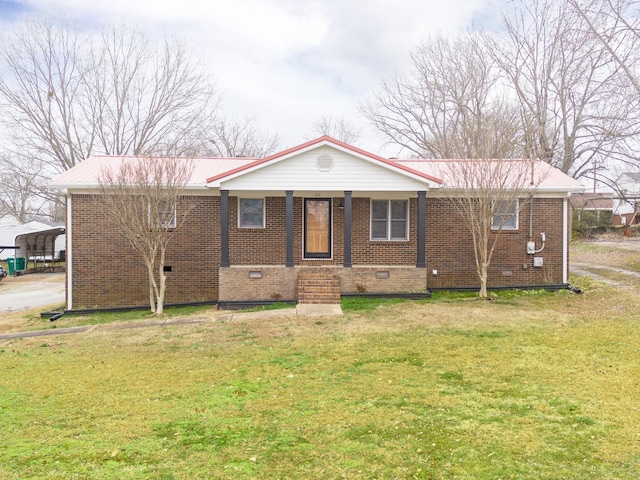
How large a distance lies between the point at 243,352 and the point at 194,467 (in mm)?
3809

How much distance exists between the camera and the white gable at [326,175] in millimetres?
12195

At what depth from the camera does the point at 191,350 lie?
7.63m

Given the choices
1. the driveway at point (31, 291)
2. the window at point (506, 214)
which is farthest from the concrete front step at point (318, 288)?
the driveway at point (31, 291)

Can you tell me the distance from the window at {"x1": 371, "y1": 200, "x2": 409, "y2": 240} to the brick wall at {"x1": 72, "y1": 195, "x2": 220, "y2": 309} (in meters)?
4.65

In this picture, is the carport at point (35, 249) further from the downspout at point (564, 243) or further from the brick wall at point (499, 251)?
the downspout at point (564, 243)

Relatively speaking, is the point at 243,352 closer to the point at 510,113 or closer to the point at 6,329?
the point at 6,329

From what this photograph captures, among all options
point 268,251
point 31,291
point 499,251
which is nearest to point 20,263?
point 31,291

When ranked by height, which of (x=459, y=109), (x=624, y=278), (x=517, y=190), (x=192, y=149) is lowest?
(x=624, y=278)

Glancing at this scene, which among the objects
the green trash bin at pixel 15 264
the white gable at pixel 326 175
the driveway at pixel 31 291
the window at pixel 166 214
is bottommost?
the driveway at pixel 31 291

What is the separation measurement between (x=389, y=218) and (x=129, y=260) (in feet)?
25.2

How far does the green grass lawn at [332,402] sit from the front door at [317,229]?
490 centimetres

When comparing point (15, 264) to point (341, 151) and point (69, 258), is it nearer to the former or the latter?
point (69, 258)

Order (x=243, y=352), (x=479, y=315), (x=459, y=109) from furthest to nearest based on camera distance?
(x=459, y=109) → (x=479, y=315) → (x=243, y=352)

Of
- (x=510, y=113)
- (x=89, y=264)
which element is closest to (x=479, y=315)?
(x=89, y=264)
